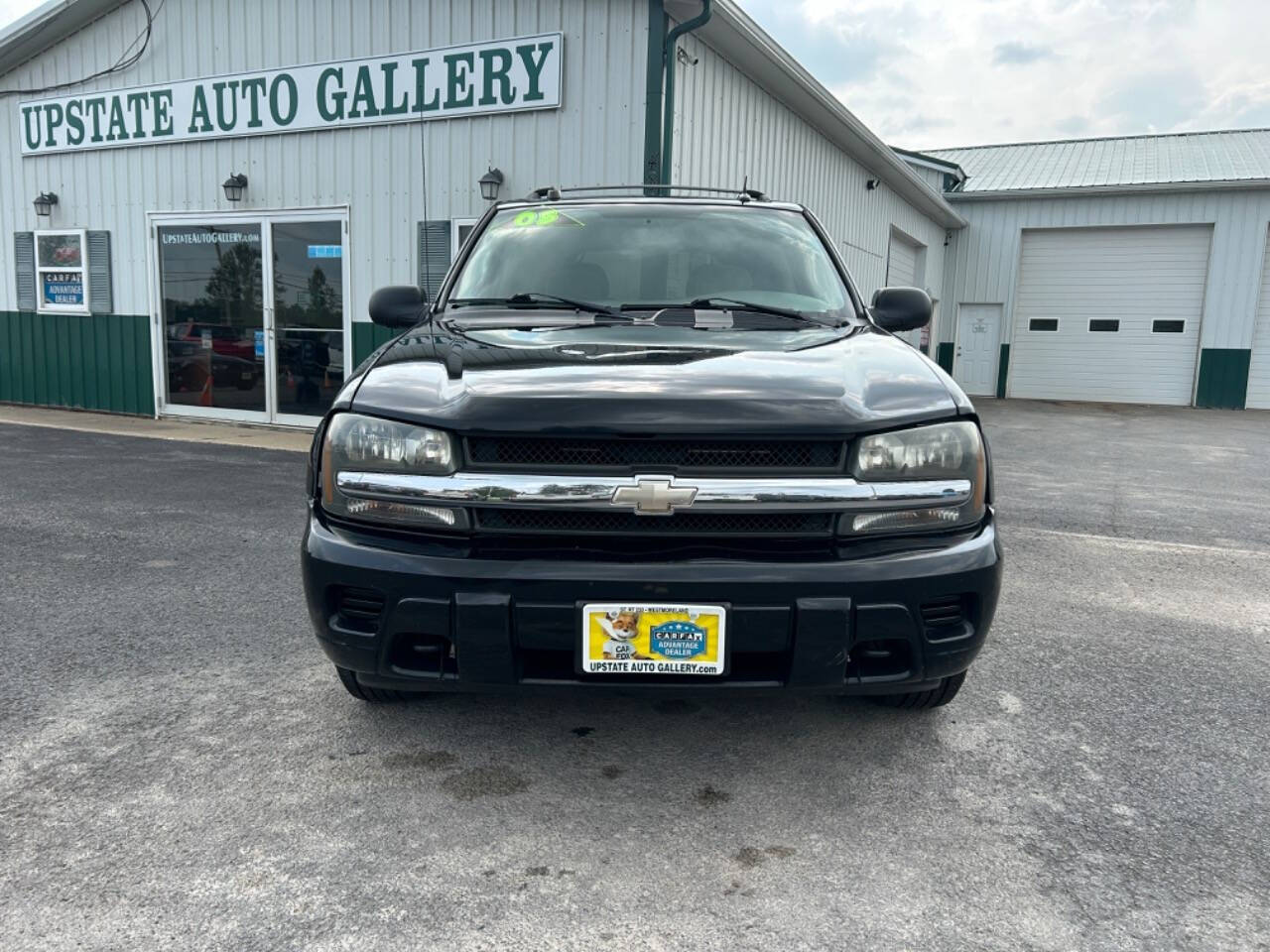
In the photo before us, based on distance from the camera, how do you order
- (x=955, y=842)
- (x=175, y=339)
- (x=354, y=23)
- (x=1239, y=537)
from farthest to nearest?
(x=175, y=339) → (x=354, y=23) → (x=1239, y=537) → (x=955, y=842)

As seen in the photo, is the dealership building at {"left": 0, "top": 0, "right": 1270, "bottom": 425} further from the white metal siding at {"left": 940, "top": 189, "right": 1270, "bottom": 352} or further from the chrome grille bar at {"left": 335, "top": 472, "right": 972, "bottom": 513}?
the white metal siding at {"left": 940, "top": 189, "right": 1270, "bottom": 352}

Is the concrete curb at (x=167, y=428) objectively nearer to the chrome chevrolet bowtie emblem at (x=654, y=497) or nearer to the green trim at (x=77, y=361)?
the green trim at (x=77, y=361)

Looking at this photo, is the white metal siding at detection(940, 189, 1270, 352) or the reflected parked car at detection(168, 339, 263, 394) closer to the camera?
the reflected parked car at detection(168, 339, 263, 394)

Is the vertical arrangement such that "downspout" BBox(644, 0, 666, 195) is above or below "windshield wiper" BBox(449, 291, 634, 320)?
above

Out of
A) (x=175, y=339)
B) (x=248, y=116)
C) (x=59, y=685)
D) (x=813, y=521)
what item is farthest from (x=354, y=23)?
(x=813, y=521)

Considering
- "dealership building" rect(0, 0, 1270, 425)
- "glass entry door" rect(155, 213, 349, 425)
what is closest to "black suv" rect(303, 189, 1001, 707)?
"dealership building" rect(0, 0, 1270, 425)

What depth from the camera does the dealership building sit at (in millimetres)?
8078

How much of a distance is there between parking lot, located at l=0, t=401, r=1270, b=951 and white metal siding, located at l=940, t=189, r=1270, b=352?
1693 cm

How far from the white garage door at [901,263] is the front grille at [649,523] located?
14.4 meters

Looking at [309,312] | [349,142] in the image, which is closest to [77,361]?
[309,312]

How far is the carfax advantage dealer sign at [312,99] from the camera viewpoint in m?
8.27

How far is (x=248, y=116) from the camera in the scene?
31.6 ft

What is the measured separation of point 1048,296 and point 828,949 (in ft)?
66.7

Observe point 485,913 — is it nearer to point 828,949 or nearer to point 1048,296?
point 828,949
